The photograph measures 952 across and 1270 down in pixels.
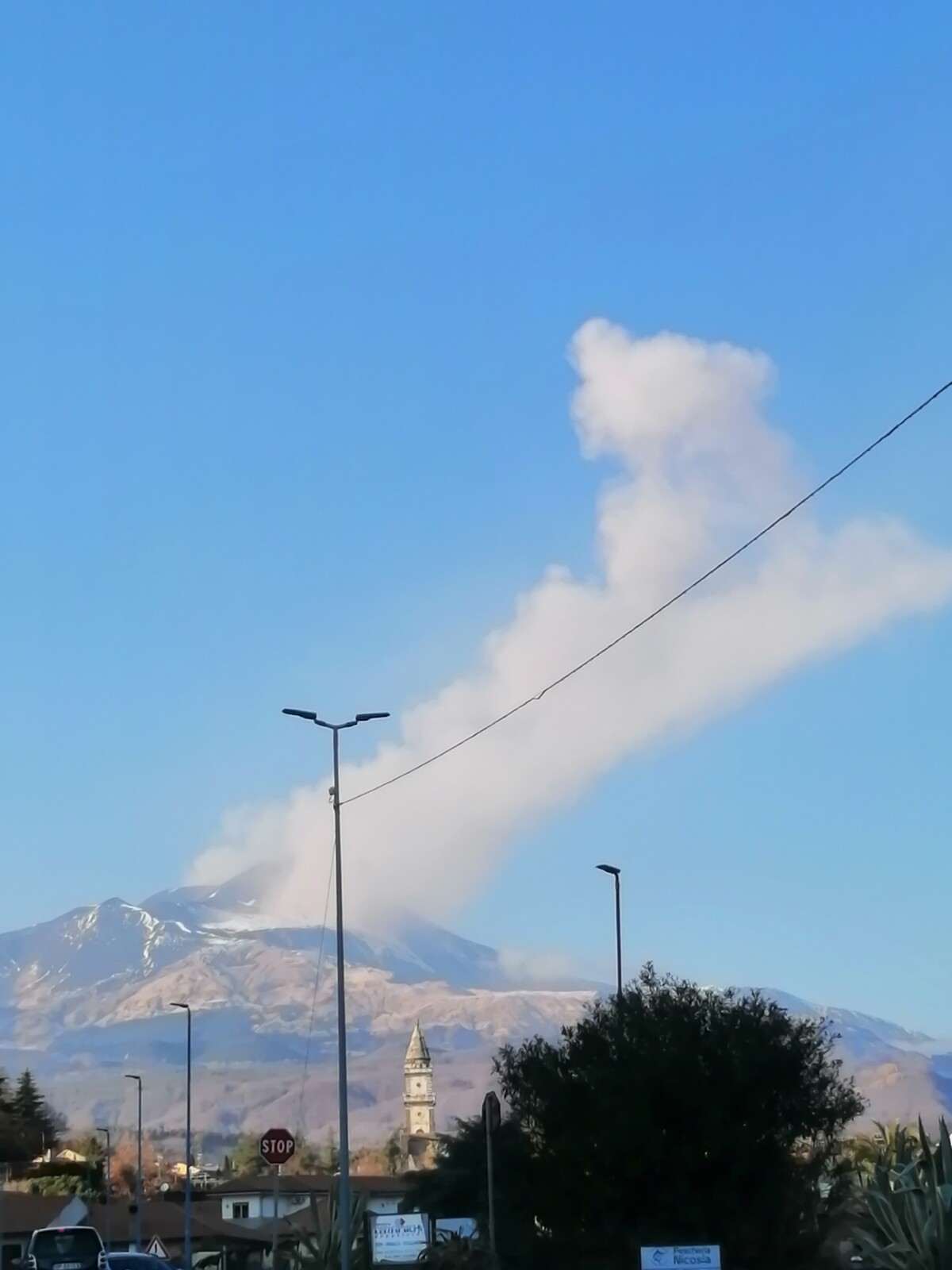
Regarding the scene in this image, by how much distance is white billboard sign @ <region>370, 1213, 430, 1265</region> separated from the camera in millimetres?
38750

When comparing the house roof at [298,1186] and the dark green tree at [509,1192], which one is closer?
the dark green tree at [509,1192]

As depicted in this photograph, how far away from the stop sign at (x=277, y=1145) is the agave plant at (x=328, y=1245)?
54.7ft

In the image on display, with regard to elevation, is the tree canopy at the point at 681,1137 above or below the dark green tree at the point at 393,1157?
above

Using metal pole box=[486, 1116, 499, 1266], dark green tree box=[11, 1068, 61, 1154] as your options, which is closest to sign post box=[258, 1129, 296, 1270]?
metal pole box=[486, 1116, 499, 1266]

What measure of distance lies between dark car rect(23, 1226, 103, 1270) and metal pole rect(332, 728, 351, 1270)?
205 inches

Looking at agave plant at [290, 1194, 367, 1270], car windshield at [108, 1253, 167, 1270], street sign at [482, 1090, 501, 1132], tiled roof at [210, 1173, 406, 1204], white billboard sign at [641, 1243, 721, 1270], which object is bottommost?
tiled roof at [210, 1173, 406, 1204]

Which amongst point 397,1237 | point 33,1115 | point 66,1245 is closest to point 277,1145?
point 66,1245

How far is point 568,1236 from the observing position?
42750 millimetres

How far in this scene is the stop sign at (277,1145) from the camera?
32.8 metres

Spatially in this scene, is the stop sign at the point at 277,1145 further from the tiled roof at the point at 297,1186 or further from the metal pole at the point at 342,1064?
the tiled roof at the point at 297,1186

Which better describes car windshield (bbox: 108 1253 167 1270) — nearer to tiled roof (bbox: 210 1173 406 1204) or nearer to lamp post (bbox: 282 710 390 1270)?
lamp post (bbox: 282 710 390 1270)

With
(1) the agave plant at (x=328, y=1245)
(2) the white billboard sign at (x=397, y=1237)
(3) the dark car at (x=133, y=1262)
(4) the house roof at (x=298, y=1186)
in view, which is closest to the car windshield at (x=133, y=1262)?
(3) the dark car at (x=133, y=1262)

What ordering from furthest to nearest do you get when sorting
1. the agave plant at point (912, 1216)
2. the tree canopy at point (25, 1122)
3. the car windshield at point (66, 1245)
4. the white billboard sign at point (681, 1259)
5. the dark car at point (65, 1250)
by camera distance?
the tree canopy at point (25, 1122), the agave plant at point (912, 1216), the car windshield at point (66, 1245), the dark car at point (65, 1250), the white billboard sign at point (681, 1259)

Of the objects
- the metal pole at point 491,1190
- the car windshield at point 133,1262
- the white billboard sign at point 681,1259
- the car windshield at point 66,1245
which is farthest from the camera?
the car windshield at point 133,1262
